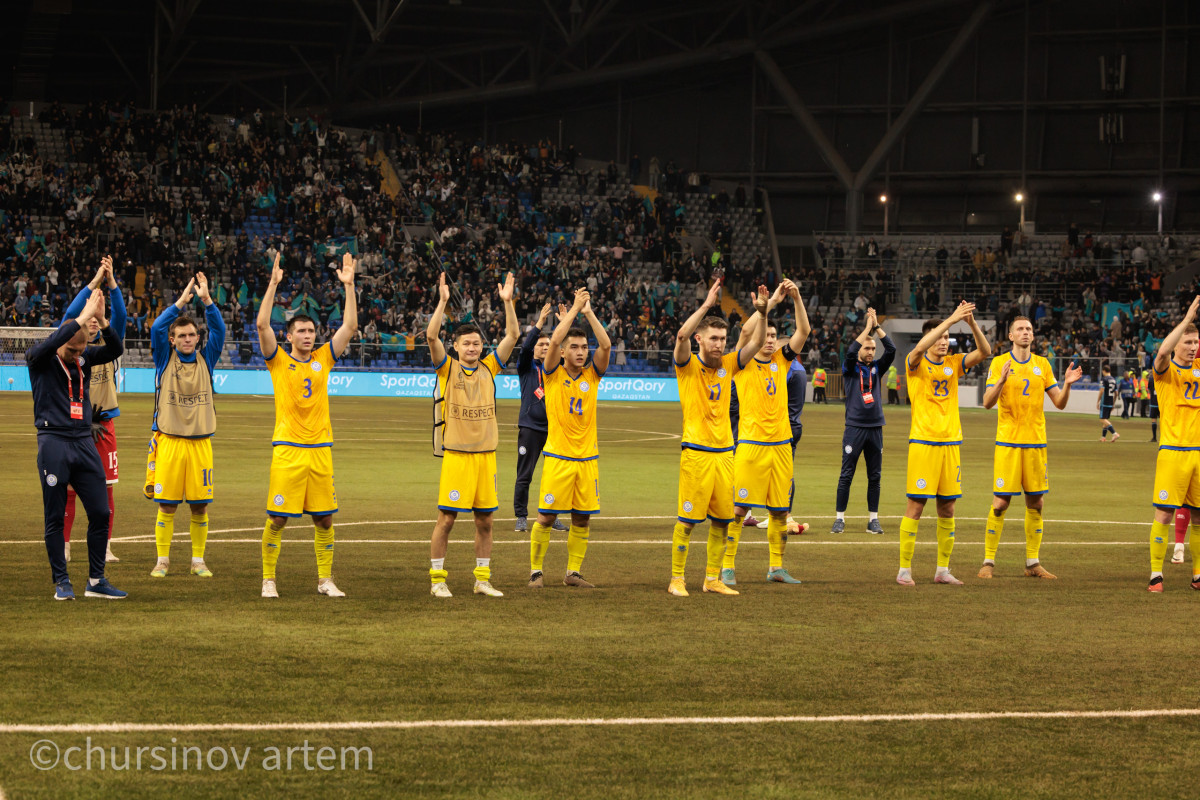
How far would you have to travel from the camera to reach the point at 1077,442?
107 ft

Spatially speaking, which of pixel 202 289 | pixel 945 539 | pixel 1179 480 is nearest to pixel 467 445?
pixel 202 289

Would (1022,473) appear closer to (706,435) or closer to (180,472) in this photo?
(706,435)

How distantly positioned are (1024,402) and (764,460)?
2.72m

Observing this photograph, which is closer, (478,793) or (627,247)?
(478,793)

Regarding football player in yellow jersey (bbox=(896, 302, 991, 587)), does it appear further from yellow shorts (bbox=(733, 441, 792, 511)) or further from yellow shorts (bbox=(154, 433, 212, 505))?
yellow shorts (bbox=(154, 433, 212, 505))

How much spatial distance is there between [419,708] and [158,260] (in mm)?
42516

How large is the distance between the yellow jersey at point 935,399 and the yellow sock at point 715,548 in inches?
91.4

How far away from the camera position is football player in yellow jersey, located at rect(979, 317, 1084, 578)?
41.3 feet

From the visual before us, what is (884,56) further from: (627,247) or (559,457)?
(559,457)

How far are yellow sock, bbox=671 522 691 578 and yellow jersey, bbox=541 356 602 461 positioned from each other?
0.99m

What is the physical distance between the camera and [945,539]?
12.0 m

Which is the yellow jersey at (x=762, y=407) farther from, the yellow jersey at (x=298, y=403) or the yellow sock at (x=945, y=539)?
the yellow jersey at (x=298, y=403)

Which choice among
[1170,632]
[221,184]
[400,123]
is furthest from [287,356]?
[400,123]

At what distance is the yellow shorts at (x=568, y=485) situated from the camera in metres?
11.0
